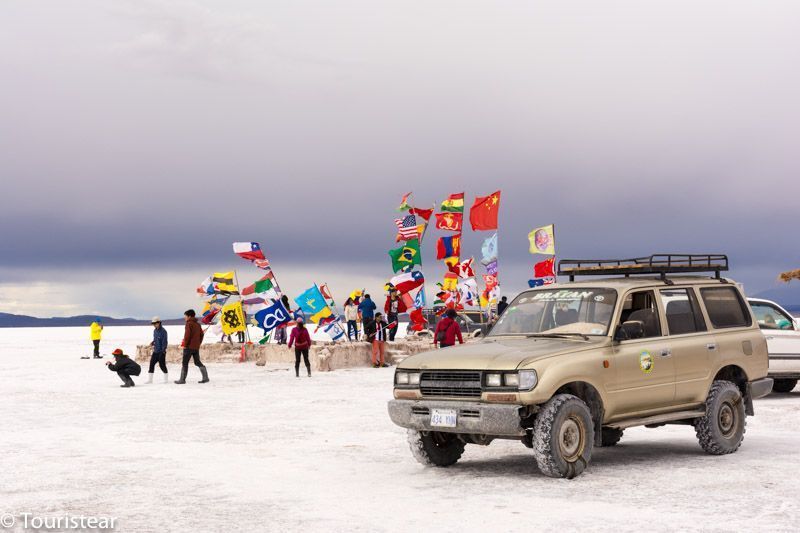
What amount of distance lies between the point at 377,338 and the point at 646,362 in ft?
72.3

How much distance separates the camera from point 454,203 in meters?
40.2

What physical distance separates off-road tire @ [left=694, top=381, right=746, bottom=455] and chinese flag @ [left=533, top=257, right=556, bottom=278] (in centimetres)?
2928

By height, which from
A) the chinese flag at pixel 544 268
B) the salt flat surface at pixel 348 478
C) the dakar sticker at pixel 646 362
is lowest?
the salt flat surface at pixel 348 478

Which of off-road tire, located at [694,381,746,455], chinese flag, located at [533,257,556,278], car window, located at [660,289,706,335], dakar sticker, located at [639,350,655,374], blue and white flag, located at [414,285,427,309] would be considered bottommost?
off-road tire, located at [694,381,746,455]

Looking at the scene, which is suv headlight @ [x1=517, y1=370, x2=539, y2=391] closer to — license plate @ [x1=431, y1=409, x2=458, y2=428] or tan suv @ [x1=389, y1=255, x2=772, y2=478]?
tan suv @ [x1=389, y1=255, x2=772, y2=478]

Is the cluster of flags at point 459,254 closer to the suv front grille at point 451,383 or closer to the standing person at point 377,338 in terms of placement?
the standing person at point 377,338

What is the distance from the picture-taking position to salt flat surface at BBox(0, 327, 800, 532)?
8148 millimetres

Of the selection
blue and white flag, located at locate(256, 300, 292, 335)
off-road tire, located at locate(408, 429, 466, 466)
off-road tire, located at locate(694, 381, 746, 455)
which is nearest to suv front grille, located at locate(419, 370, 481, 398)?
off-road tire, located at locate(408, 429, 466, 466)

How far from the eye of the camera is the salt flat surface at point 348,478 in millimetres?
8148

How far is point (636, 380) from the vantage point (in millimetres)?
10797

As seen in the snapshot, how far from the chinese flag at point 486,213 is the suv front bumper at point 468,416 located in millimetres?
31128

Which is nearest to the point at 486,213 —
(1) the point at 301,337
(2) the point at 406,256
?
→ (2) the point at 406,256

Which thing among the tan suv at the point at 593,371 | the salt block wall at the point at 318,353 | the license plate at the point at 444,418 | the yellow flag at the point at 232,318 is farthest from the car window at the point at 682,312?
the yellow flag at the point at 232,318

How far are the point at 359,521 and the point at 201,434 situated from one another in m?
7.22
